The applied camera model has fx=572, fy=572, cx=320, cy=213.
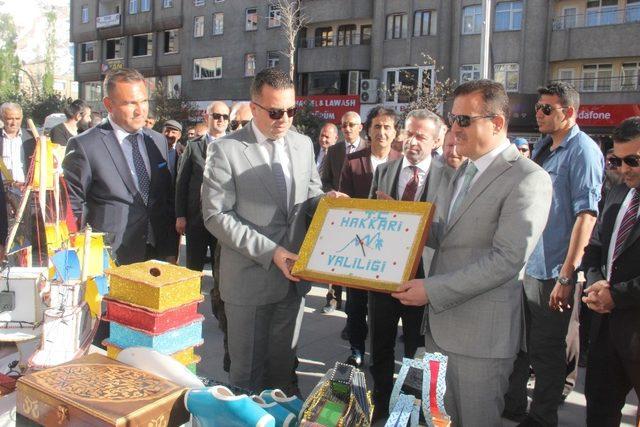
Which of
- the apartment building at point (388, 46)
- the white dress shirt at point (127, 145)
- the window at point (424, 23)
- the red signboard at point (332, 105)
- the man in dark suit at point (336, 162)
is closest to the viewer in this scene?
the white dress shirt at point (127, 145)

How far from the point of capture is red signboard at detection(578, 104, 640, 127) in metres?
22.0

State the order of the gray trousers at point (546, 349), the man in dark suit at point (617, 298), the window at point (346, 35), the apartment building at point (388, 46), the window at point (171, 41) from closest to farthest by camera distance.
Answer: the man in dark suit at point (617, 298)
the gray trousers at point (546, 349)
the apartment building at point (388, 46)
the window at point (346, 35)
the window at point (171, 41)

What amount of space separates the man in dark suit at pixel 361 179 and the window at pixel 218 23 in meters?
32.5

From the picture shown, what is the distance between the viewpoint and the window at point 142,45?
134 ft

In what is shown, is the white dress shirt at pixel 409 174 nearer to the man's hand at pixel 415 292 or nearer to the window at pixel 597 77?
the man's hand at pixel 415 292

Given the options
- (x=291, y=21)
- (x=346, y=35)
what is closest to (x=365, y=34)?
(x=346, y=35)

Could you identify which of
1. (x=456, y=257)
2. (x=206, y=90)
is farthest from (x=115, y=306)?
(x=206, y=90)

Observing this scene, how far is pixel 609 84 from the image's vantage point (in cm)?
2392

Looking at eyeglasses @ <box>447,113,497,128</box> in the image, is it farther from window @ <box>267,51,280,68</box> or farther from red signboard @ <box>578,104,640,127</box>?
window @ <box>267,51,280,68</box>

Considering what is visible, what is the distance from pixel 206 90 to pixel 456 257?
35.1 meters

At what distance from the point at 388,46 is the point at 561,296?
26.9m

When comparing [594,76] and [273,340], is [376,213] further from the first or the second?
[594,76]

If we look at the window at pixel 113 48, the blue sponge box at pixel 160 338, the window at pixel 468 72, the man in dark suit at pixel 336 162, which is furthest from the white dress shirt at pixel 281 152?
the window at pixel 113 48

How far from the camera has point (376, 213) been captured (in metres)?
2.66
